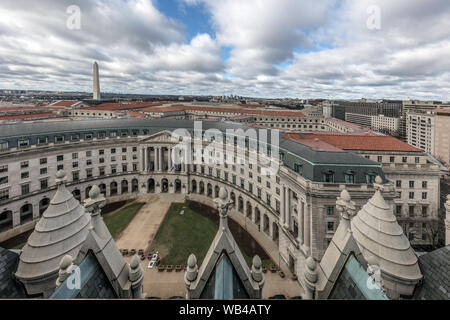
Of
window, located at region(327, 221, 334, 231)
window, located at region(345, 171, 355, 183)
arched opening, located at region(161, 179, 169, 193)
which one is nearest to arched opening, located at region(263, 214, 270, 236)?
window, located at region(327, 221, 334, 231)

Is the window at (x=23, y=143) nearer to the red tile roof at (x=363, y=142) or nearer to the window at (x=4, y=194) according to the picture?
the window at (x=4, y=194)

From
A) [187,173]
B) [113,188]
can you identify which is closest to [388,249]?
[187,173]

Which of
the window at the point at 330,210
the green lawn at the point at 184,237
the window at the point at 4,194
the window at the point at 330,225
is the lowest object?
the green lawn at the point at 184,237

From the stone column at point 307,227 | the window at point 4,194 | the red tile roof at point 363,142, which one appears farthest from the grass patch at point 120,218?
the red tile roof at point 363,142

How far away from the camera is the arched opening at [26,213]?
62.8 m

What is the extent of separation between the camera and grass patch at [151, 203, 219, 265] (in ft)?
157

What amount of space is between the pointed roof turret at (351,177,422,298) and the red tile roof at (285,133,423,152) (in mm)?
47601

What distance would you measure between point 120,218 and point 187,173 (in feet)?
87.6

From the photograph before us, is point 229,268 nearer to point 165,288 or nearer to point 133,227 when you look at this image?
point 165,288

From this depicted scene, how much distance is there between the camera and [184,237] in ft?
179

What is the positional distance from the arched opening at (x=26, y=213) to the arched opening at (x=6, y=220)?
99.2 inches

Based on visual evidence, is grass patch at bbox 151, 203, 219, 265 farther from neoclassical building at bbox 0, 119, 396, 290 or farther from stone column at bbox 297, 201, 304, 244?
stone column at bbox 297, 201, 304, 244

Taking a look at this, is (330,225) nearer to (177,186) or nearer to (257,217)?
(257,217)

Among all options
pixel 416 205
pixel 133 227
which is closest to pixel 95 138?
pixel 133 227
